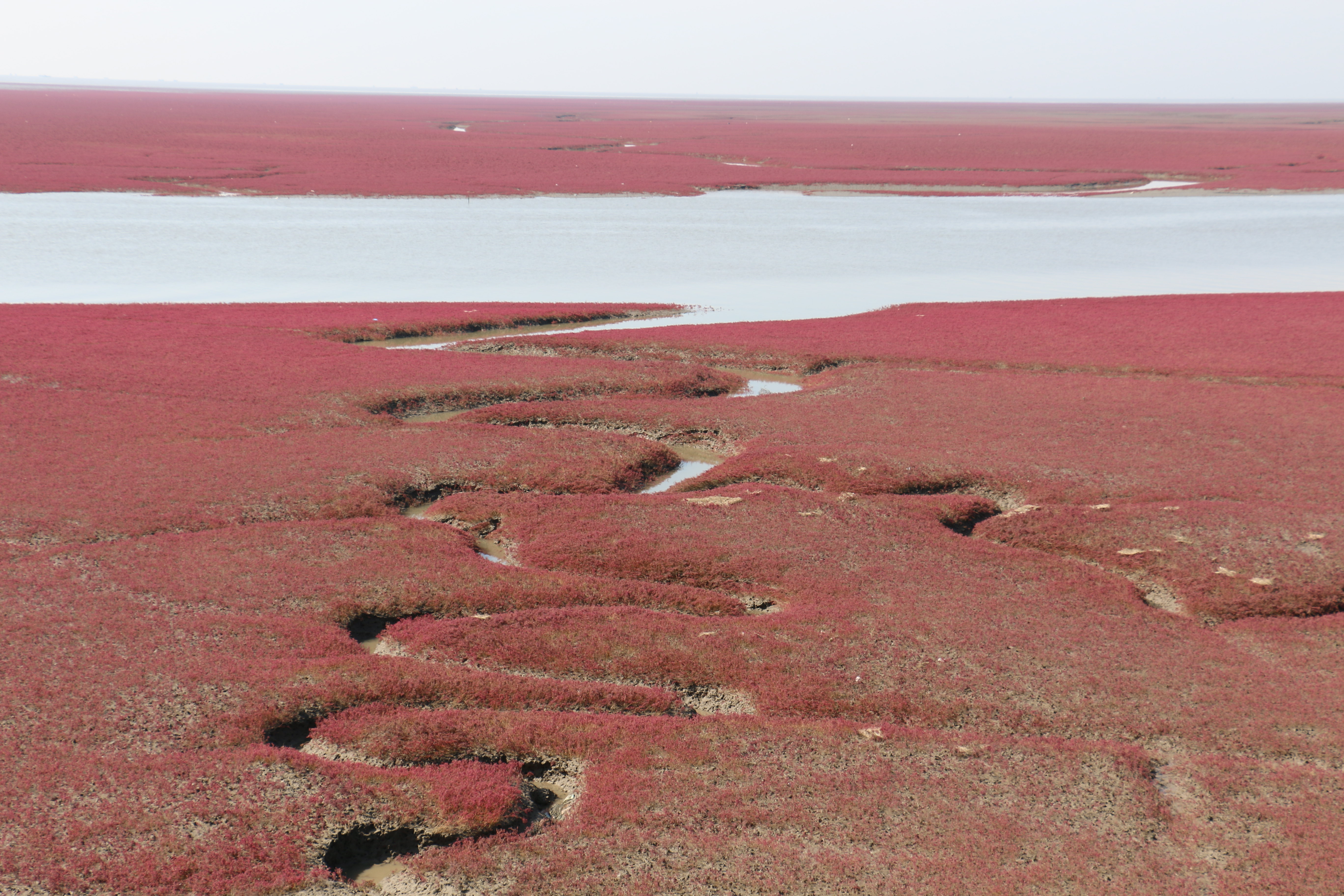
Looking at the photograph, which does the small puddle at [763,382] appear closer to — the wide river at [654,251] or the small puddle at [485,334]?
the small puddle at [485,334]

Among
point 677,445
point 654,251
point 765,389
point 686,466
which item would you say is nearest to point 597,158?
point 654,251

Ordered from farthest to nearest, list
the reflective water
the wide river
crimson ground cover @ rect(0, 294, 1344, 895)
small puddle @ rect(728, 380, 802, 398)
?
1. the wide river
2. small puddle @ rect(728, 380, 802, 398)
3. the reflective water
4. crimson ground cover @ rect(0, 294, 1344, 895)

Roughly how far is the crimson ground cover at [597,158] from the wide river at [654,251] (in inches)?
353

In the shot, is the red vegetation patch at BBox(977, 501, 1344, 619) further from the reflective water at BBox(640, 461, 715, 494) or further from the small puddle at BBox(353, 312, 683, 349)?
the small puddle at BBox(353, 312, 683, 349)

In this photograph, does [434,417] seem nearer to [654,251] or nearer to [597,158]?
[654,251]

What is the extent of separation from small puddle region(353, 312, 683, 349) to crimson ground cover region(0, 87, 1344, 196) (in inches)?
1729

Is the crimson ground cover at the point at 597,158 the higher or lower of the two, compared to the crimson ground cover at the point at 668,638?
higher

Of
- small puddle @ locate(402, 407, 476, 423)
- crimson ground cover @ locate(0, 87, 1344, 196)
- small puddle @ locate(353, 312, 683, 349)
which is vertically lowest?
small puddle @ locate(402, 407, 476, 423)

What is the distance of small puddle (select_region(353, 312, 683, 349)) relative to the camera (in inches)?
1297

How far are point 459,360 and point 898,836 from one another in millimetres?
22201

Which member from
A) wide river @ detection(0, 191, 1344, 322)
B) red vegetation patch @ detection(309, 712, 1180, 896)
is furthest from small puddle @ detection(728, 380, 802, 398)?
red vegetation patch @ detection(309, 712, 1180, 896)

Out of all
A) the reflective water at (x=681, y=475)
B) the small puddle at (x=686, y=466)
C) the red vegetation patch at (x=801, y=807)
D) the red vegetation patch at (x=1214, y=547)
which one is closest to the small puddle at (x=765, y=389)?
the small puddle at (x=686, y=466)

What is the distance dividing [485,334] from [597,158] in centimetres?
7625

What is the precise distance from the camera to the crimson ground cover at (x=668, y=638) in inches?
378
